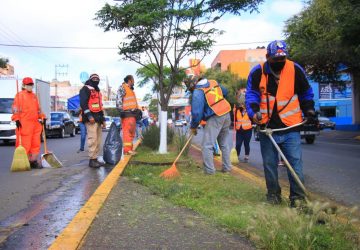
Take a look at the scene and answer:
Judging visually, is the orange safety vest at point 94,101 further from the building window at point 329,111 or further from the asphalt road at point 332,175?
the building window at point 329,111

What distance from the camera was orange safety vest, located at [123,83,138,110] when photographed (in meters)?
10.3

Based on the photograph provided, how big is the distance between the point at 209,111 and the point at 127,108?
10.4 ft

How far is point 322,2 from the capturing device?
902 inches

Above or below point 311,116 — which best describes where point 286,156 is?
below

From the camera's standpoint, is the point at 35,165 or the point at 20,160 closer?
the point at 20,160

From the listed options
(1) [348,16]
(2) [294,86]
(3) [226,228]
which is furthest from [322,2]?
(3) [226,228]

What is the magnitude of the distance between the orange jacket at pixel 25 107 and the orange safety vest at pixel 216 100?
13.0ft

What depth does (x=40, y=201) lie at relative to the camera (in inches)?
229

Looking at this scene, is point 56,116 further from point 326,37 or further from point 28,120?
point 28,120

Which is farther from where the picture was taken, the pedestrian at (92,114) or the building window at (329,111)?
the building window at (329,111)

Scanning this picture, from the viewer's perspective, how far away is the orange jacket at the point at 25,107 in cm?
941

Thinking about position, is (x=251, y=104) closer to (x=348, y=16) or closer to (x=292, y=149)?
(x=292, y=149)

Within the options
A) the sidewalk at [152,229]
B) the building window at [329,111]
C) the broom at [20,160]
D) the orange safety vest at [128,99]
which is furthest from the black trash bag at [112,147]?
the building window at [329,111]

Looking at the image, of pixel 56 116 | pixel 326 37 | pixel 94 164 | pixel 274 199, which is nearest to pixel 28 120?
pixel 94 164
